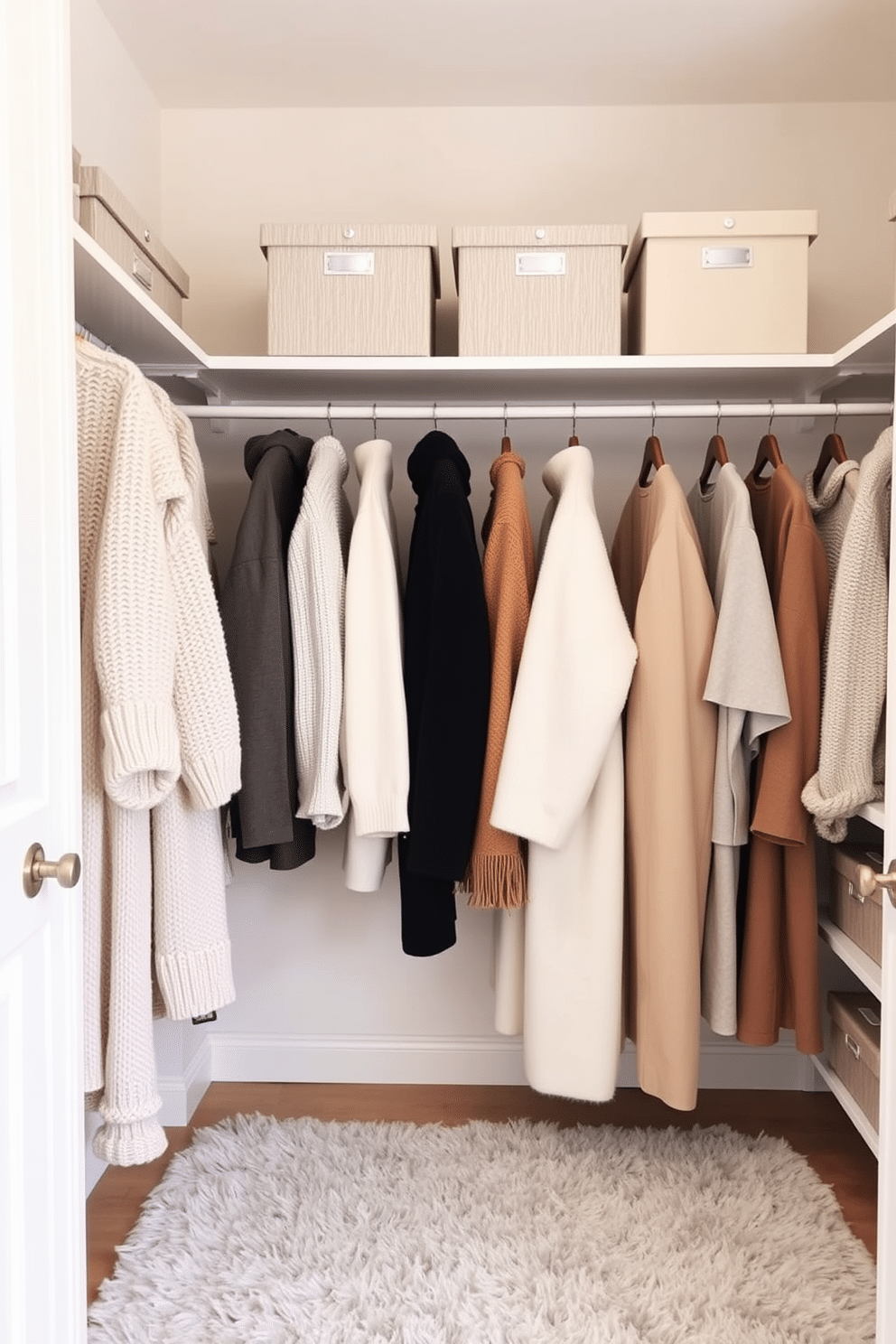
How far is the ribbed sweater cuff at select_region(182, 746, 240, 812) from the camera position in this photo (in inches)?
55.0

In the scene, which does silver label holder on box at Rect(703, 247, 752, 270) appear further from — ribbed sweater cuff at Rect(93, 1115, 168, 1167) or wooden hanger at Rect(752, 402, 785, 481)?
ribbed sweater cuff at Rect(93, 1115, 168, 1167)

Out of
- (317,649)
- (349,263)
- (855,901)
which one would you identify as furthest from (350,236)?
(855,901)

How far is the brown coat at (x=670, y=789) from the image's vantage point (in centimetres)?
175

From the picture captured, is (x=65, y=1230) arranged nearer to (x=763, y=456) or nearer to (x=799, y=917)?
(x=799, y=917)

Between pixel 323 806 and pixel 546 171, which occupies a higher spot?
pixel 546 171

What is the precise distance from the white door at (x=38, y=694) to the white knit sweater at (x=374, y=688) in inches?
26.3

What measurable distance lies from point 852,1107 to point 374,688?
3.93 ft

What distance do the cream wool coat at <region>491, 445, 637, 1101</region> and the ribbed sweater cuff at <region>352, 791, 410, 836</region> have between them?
166 millimetres

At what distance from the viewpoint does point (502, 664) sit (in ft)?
5.80

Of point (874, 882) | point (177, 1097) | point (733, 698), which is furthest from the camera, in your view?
point (177, 1097)

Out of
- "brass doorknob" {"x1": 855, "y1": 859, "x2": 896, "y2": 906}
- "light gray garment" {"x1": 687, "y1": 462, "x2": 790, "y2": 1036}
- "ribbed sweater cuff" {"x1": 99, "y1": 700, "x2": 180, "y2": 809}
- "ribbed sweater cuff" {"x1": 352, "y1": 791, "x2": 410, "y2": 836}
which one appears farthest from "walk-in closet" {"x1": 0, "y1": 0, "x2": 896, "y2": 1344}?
"ribbed sweater cuff" {"x1": 99, "y1": 700, "x2": 180, "y2": 809}

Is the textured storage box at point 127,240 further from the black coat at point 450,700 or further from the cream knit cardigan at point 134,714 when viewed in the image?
the black coat at point 450,700

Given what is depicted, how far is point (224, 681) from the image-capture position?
1427 millimetres

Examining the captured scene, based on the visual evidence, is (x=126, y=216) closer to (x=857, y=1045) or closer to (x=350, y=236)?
(x=350, y=236)
